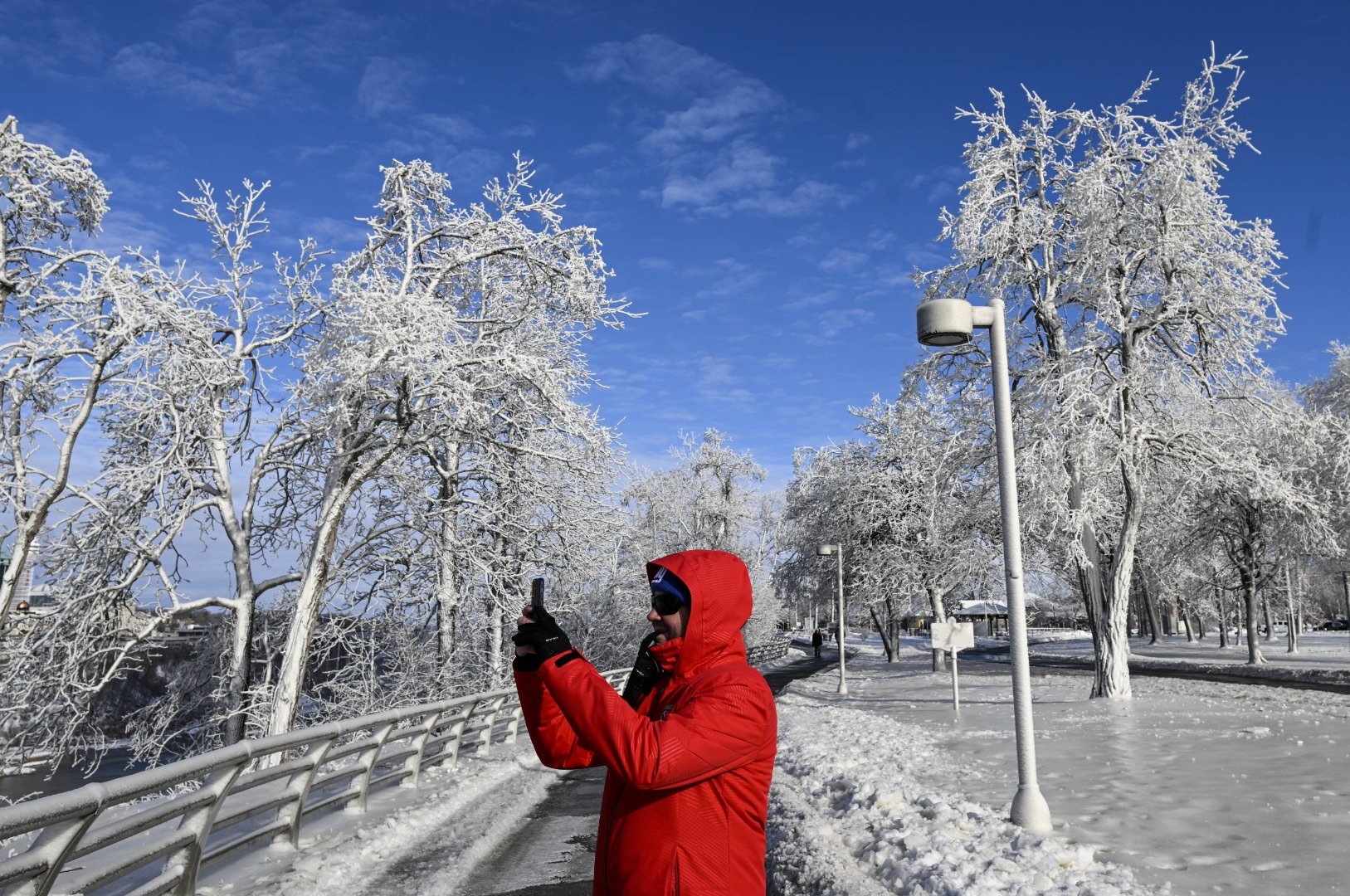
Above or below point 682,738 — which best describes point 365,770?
below

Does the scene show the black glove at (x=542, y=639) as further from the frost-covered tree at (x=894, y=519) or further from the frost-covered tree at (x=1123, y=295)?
the frost-covered tree at (x=894, y=519)

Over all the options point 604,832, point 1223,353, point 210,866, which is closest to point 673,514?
point 1223,353

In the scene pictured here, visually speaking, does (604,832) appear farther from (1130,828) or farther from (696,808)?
(1130,828)

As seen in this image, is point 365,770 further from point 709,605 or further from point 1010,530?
point 709,605

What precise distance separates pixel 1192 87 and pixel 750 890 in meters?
21.7

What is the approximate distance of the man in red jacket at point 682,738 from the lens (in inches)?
96.3

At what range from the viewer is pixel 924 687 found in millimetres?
28797

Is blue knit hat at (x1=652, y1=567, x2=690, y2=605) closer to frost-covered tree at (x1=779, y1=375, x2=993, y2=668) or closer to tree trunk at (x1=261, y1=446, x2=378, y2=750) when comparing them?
tree trunk at (x1=261, y1=446, x2=378, y2=750)

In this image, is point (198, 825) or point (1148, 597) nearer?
point (198, 825)

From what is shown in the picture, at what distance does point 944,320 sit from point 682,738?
6.59 meters

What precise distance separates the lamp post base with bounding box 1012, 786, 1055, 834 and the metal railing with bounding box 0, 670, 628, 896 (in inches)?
228

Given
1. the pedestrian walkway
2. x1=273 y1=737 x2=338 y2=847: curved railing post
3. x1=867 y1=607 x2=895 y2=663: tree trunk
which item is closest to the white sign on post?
the pedestrian walkway

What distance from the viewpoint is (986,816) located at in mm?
7902

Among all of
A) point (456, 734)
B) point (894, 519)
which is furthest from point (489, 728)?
point (894, 519)
